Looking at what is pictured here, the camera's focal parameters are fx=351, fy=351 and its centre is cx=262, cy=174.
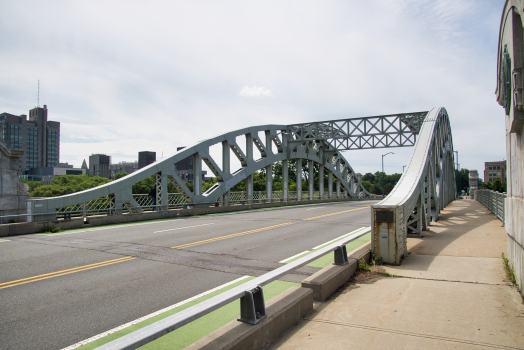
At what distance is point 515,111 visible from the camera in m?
5.08

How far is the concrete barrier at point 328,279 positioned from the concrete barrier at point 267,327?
1.16 feet

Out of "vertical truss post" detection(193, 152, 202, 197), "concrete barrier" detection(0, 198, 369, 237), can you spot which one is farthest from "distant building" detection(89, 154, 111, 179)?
"concrete barrier" detection(0, 198, 369, 237)

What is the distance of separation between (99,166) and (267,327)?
696ft

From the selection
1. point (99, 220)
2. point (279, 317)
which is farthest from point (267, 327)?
point (99, 220)

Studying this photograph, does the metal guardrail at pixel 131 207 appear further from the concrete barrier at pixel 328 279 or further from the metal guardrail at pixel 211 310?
the metal guardrail at pixel 211 310

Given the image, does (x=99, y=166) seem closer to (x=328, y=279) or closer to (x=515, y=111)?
(x=328, y=279)

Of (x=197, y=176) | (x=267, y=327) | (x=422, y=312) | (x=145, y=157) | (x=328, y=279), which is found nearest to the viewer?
(x=267, y=327)

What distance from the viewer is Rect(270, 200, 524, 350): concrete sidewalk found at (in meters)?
4.00

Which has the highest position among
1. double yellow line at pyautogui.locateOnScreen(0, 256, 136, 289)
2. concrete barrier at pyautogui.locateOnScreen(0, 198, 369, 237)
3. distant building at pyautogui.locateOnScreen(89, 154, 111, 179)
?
distant building at pyautogui.locateOnScreen(89, 154, 111, 179)

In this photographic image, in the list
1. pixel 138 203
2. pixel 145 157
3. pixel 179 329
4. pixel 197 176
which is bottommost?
pixel 179 329

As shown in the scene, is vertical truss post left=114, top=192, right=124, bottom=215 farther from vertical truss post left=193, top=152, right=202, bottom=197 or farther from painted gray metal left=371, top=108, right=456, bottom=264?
painted gray metal left=371, top=108, right=456, bottom=264

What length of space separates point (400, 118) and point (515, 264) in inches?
1082

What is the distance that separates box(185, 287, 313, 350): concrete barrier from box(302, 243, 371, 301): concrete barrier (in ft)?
1.16

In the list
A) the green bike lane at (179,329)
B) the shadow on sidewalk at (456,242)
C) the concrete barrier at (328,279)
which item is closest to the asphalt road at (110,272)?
the green bike lane at (179,329)
